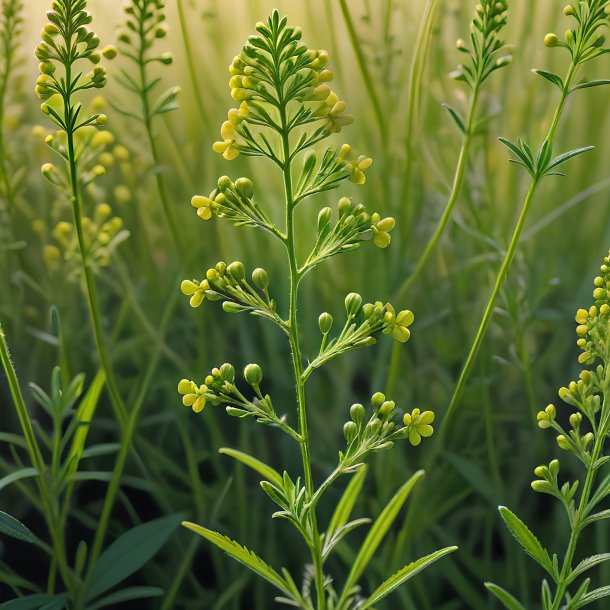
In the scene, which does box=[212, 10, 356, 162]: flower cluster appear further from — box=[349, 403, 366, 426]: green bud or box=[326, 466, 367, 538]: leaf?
box=[326, 466, 367, 538]: leaf

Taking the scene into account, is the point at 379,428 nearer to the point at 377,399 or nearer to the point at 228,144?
the point at 377,399

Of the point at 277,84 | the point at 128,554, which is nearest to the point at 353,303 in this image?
the point at 277,84

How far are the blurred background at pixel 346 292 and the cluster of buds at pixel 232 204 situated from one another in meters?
0.28

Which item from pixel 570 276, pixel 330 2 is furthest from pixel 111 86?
pixel 570 276

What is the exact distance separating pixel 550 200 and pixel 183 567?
642 mm

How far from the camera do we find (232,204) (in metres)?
0.60

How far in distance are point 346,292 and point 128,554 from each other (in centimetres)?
41

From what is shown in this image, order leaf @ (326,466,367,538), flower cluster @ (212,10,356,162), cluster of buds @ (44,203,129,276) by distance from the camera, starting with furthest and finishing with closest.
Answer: cluster of buds @ (44,203,129,276), leaf @ (326,466,367,538), flower cluster @ (212,10,356,162)

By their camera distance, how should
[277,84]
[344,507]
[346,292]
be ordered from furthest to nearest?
[346,292] < [344,507] < [277,84]

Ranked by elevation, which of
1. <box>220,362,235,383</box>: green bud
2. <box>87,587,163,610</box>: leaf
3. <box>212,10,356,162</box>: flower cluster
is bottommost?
<box>87,587,163,610</box>: leaf

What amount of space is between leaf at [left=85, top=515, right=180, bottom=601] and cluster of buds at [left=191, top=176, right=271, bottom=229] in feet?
1.21

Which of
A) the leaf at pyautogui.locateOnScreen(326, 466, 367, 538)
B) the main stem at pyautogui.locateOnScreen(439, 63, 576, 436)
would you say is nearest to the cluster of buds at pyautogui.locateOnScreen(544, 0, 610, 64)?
the main stem at pyautogui.locateOnScreen(439, 63, 576, 436)

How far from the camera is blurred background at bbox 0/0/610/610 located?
3.12 ft

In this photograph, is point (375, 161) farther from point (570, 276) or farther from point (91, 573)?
point (91, 573)
